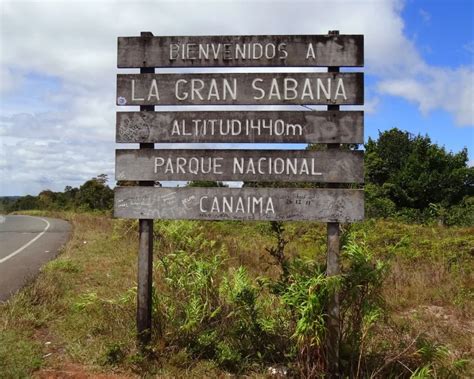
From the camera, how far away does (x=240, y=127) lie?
191 inches

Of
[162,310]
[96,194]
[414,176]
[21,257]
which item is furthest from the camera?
[96,194]

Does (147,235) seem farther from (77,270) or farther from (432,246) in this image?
(432,246)

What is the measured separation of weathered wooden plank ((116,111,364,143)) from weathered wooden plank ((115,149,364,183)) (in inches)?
4.8

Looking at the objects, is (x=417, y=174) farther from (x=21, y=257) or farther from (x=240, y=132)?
(x=240, y=132)

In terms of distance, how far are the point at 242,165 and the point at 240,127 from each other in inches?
14.3

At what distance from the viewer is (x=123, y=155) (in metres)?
4.99

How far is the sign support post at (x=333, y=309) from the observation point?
4.50 m

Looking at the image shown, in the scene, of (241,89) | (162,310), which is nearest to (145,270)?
(162,310)

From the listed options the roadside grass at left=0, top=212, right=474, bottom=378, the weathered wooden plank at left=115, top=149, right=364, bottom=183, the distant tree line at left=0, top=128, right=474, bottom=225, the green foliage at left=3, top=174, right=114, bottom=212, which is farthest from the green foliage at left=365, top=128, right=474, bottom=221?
the weathered wooden plank at left=115, top=149, right=364, bottom=183

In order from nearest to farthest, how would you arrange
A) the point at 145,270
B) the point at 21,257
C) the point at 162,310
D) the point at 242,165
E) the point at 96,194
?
the point at 242,165 < the point at 145,270 < the point at 162,310 < the point at 21,257 < the point at 96,194

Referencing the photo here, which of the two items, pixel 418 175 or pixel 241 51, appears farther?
pixel 418 175

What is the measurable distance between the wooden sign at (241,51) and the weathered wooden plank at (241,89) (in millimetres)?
117

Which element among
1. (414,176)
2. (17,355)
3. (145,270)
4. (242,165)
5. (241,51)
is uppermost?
(414,176)

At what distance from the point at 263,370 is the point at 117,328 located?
176 cm
